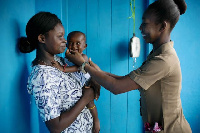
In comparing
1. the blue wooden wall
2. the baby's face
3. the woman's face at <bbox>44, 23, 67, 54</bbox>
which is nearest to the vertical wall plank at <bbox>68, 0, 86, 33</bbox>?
the blue wooden wall

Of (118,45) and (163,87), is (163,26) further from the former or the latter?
(118,45)

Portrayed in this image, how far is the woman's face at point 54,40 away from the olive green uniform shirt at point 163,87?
559 millimetres

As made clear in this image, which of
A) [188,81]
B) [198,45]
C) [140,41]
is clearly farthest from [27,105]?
[198,45]

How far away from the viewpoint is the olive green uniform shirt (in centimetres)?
103

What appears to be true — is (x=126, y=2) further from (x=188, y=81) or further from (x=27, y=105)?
(x=27, y=105)

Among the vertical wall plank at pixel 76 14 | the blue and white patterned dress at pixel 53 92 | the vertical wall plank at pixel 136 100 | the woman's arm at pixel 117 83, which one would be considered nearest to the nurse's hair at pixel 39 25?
the blue and white patterned dress at pixel 53 92

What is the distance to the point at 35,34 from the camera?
1.12 meters

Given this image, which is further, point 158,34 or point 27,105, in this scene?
point 27,105

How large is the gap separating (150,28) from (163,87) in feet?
1.40

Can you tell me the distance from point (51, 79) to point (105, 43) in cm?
121

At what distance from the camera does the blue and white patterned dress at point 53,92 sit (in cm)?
98

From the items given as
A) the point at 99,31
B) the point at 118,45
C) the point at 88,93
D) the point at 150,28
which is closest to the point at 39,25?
the point at 88,93

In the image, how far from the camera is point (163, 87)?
1129mm

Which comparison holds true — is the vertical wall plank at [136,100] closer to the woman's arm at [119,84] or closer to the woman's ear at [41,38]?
the woman's arm at [119,84]
